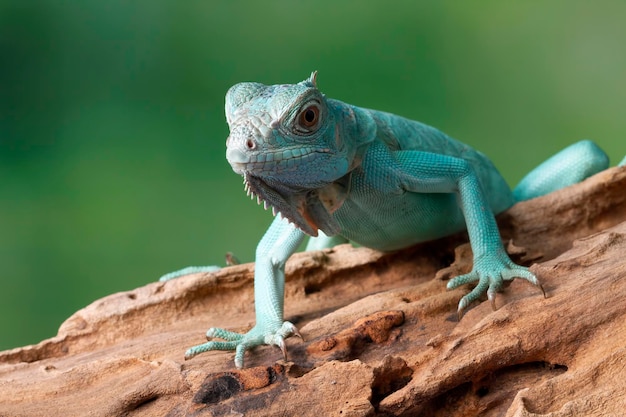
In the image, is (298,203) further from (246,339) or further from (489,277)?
(489,277)

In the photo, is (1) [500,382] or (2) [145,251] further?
(2) [145,251]

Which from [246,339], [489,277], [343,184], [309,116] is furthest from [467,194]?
[246,339]

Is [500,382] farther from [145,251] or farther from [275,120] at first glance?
[145,251]

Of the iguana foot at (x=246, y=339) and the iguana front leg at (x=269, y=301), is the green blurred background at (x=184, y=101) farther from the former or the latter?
the iguana foot at (x=246, y=339)

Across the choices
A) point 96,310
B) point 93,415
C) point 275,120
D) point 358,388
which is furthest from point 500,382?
point 96,310

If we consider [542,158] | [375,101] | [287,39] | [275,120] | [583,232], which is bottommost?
[583,232]

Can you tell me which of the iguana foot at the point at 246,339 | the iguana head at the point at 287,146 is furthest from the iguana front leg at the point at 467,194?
the iguana foot at the point at 246,339
